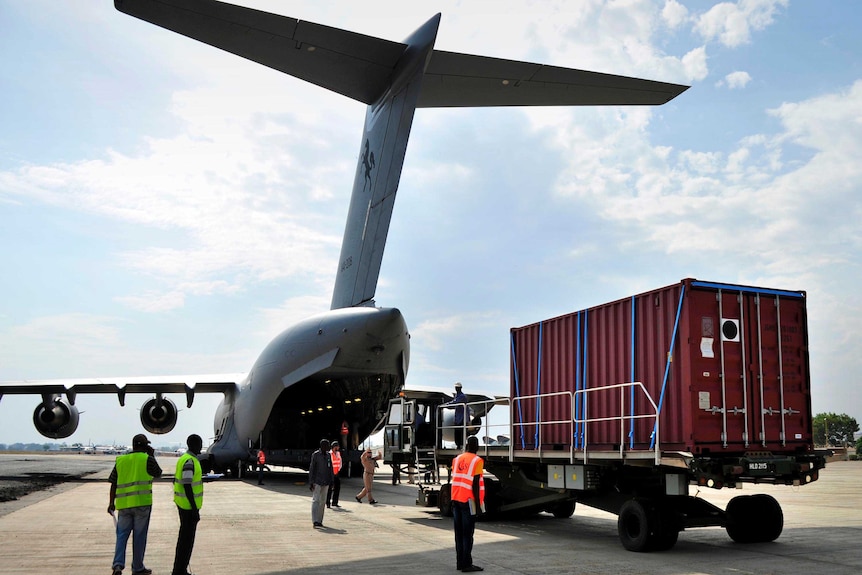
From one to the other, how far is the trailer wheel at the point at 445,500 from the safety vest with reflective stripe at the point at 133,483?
6.32m

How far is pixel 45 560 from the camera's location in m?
9.81

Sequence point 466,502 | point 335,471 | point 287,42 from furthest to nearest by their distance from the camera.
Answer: point 335,471
point 287,42
point 466,502

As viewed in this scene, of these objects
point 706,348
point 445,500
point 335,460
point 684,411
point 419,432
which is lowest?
point 445,500

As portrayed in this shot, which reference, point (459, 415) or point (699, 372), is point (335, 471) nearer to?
point (459, 415)

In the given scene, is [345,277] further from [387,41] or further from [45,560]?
[45,560]

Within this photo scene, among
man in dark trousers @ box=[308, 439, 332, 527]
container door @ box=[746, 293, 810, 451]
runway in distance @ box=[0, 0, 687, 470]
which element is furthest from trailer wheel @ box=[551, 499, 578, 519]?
runway in distance @ box=[0, 0, 687, 470]

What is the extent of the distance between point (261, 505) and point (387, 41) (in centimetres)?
Answer: 1096

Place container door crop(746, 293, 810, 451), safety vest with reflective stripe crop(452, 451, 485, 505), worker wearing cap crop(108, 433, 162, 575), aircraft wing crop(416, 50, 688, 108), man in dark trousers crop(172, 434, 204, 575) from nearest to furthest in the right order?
man in dark trousers crop(172, 434, 204, 575) < worker wearing cap crop(108, 433, 162, 575) < safety vest with reflective stripe crop(452, 451, 485, 505) < container door crop(746, 293, 810, 451) < aircraft wing crop(416, 50, 688, 108)

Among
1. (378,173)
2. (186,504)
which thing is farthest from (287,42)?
(186,504)

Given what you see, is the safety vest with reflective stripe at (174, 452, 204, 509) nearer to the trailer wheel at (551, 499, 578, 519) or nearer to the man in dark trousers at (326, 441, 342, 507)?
the man in dark trousers at (326, 441, 342, 507)

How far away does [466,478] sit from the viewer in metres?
9.33

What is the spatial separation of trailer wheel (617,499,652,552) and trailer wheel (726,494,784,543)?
67.5 inches

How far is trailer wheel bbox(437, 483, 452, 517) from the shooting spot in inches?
548

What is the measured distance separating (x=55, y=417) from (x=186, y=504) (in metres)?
26.1
